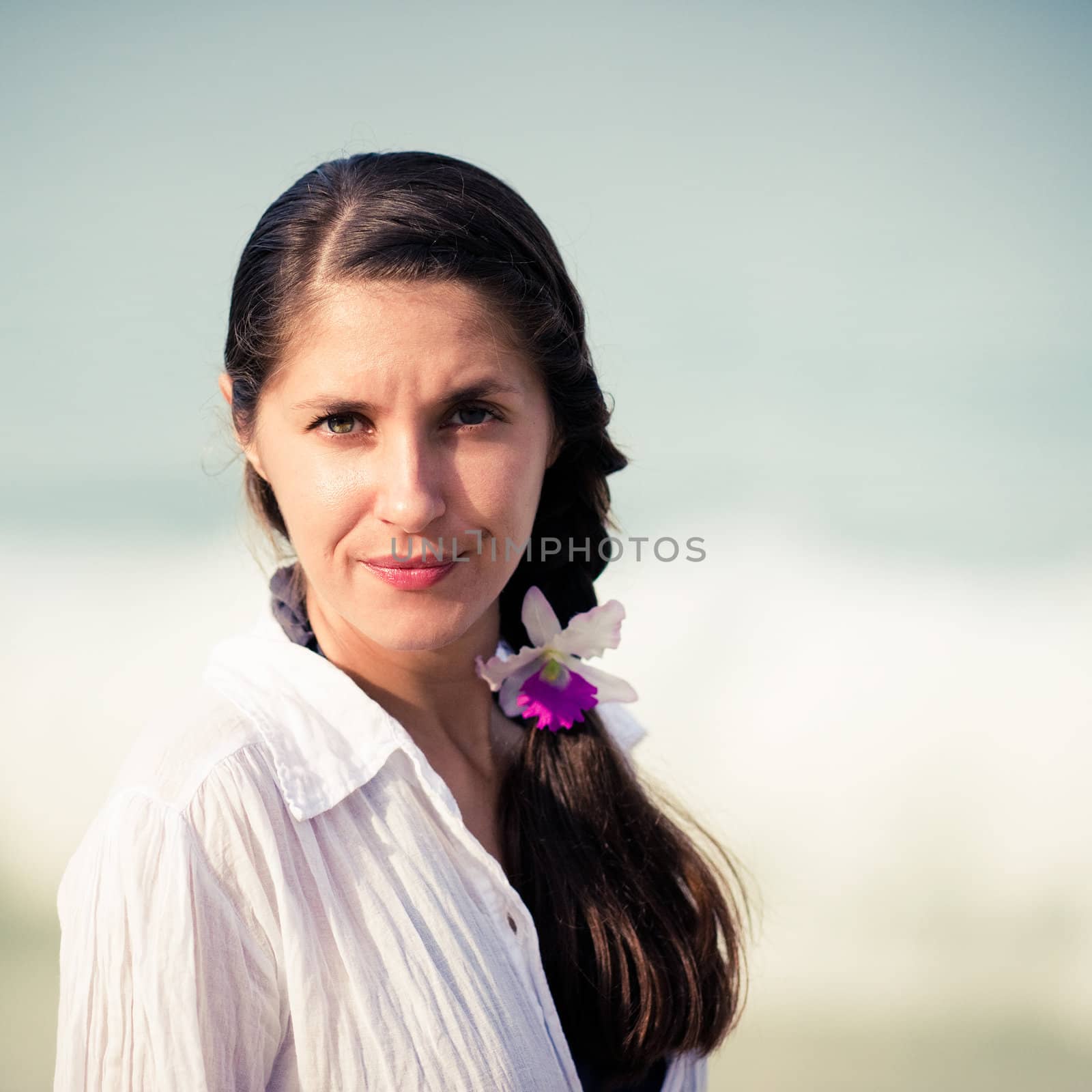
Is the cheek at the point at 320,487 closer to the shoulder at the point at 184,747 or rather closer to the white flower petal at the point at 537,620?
the shoulder at the point at 184,747

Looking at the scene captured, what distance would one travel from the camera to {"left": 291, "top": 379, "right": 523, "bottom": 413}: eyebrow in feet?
4.89

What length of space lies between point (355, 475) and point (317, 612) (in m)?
0.32

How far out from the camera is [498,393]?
5.13 ft

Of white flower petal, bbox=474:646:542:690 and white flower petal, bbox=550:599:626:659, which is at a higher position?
white flower petal, bbox=550:599:626:659

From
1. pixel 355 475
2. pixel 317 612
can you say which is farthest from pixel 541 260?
pixel 317 612

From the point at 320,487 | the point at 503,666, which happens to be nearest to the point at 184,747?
the point at 320,487

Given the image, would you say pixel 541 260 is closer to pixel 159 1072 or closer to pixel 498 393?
pixel 498 393

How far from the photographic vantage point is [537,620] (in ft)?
6.57

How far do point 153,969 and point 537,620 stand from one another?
921 millimetres

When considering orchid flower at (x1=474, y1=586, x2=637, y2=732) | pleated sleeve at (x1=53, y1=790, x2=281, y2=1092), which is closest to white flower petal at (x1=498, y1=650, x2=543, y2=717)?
orchid flower at (x1=474, y1=586, x2=637, y2=732)

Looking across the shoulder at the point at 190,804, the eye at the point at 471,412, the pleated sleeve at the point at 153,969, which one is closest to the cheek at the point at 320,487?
the eye at the point at 471,412

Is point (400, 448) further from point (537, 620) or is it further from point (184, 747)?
point (537, 620)

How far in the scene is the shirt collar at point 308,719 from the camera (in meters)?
1.45

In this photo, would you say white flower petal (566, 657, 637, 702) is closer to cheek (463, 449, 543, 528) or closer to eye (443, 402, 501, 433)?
cheek (463, 449, 543, 528)
